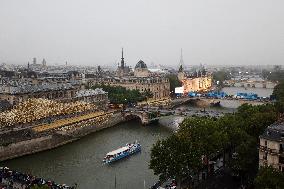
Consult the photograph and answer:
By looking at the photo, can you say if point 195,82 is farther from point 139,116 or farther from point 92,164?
point 92,164

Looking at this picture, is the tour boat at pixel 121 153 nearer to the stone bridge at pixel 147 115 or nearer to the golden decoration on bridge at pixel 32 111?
the golden decoration on bridge at pixel 32 111

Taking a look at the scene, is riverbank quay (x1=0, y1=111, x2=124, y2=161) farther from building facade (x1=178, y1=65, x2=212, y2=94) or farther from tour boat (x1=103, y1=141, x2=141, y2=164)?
building facade (x1=178, y1=65, x2=212, y2=94)

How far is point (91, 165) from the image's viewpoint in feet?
162

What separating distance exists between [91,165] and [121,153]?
15.8ft

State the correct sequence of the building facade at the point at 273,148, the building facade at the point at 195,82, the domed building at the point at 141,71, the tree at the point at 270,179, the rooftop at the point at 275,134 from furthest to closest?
the domed building at the point at 141,71
the building facade at the point at 195,82
the rooftop at the point at 275,134
the building facade at the point at 273,148
the tree at the point at 270,179

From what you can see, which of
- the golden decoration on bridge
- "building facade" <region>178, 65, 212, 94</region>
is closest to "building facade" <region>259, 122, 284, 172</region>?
the golden decoration on bridge

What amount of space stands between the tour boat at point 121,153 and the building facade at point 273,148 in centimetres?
2054

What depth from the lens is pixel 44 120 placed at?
214 feet

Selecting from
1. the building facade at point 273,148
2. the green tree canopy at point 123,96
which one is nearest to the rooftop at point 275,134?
the building facade at point 273,148

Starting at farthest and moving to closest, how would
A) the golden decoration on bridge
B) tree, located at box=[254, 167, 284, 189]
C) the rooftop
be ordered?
1. the golden decoration on bridge
2. the rooftop
3. tree, located at box=[254, 167, 284, 189]

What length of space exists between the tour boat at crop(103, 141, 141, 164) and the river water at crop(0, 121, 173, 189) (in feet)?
2.33

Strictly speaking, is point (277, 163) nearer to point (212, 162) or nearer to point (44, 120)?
point (212, 162)

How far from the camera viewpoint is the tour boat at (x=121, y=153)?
5072cm

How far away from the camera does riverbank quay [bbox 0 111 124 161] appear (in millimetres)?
53062
